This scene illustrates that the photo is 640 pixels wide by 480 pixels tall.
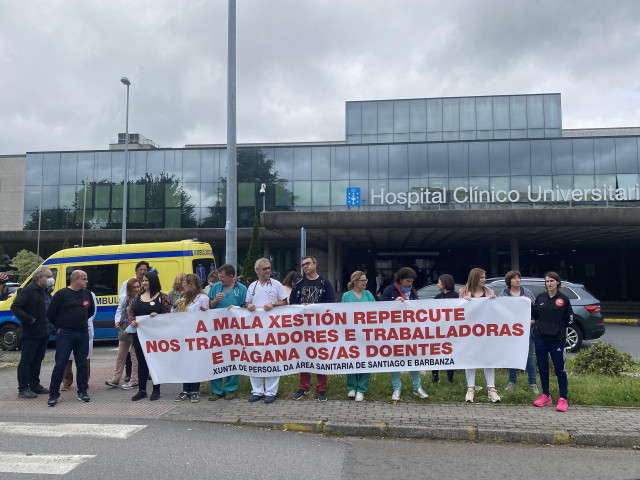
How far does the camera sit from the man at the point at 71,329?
737 cm

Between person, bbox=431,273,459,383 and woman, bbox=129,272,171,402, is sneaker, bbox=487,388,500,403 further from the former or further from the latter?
woman, bbox=129,272,171,402

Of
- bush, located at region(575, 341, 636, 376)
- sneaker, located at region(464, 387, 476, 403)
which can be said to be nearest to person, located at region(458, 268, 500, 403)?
sneaker, located at region(464, 387, 476, 403)

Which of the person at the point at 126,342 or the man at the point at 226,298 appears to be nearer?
→ the man at the point at 226,298

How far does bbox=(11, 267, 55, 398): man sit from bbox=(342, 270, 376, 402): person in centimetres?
454

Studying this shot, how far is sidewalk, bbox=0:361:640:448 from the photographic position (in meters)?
5.84

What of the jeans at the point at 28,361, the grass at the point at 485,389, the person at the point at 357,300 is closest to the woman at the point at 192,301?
the grass at the point at 485,389

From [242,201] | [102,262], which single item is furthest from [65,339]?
[242,201]

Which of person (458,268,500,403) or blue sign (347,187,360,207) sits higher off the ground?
blue sign (347,187,360,207)

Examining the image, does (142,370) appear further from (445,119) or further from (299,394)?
(445,119)

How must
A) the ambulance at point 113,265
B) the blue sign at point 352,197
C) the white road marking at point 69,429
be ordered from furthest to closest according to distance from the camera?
the blue sign at point 352,197 < the ambulance at point 113,265 < the white road marking at point 69,429

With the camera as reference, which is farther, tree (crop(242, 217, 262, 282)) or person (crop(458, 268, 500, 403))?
tree (crop(242, 217, 262, 282))

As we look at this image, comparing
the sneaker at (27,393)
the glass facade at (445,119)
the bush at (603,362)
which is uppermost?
the glass facade at (445,119)

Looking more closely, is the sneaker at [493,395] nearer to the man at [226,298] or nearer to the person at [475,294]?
the person at [475,294]

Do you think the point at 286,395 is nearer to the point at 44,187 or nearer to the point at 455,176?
the point at 455,176
